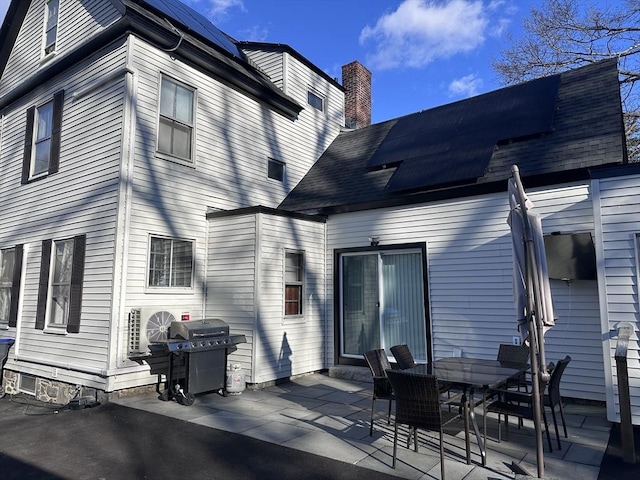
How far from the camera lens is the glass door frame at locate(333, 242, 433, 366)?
7.41 metres

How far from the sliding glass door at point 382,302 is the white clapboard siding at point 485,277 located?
0.33 meters

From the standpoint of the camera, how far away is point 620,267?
16.7 feet

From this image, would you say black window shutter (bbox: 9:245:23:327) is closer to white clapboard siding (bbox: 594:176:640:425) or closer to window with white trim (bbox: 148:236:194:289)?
window with white trim (bbox: 148:236:194:289)

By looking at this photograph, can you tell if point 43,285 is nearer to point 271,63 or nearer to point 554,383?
point 271,63

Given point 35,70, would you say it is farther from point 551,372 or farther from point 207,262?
point 551,372

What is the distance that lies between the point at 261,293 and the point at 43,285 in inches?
162

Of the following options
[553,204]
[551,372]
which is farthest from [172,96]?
[551,372]

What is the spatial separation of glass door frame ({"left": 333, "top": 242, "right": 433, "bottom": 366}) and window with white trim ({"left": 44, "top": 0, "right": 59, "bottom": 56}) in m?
7.24

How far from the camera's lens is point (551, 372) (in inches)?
174

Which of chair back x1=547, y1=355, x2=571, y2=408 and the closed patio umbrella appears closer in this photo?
the closed patio umbrella

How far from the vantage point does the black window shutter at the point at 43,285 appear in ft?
25.7

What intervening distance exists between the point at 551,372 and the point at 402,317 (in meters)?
3.54

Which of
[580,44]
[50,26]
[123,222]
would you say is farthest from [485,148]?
[580,44]

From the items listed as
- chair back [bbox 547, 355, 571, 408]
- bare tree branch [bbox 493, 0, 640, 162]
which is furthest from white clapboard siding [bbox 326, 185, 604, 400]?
bare tree branch [bbox 493, 0, 640, 162]
